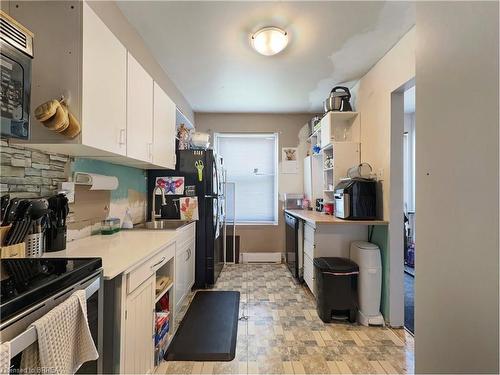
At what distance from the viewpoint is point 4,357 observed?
1.94ft

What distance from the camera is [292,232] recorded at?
355cm

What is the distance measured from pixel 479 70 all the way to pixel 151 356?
201 centimetres

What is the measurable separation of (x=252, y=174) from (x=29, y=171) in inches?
136

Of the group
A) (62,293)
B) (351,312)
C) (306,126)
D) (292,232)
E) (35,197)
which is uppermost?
(306,126)

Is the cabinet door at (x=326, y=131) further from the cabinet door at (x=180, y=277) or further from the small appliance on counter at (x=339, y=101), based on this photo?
the cabinet door at (x=180, y=277)

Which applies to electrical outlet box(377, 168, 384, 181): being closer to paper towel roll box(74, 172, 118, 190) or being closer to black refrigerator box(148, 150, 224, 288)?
black refrigerator box(148, 150, 224, 288)

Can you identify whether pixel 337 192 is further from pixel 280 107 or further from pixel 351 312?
pixel 280 107

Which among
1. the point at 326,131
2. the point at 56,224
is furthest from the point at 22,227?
the point at 326,131

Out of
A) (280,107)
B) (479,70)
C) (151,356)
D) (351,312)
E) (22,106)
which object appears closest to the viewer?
(479,70)

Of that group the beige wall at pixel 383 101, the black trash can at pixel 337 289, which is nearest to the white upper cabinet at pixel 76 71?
the black trash can at pixel 337 289

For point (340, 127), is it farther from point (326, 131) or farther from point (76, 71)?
point (76, 71)

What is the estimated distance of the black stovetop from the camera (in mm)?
688

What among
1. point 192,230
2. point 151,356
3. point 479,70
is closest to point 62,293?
point 151,356

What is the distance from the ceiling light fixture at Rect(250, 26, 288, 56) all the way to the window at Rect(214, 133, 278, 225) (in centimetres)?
233
